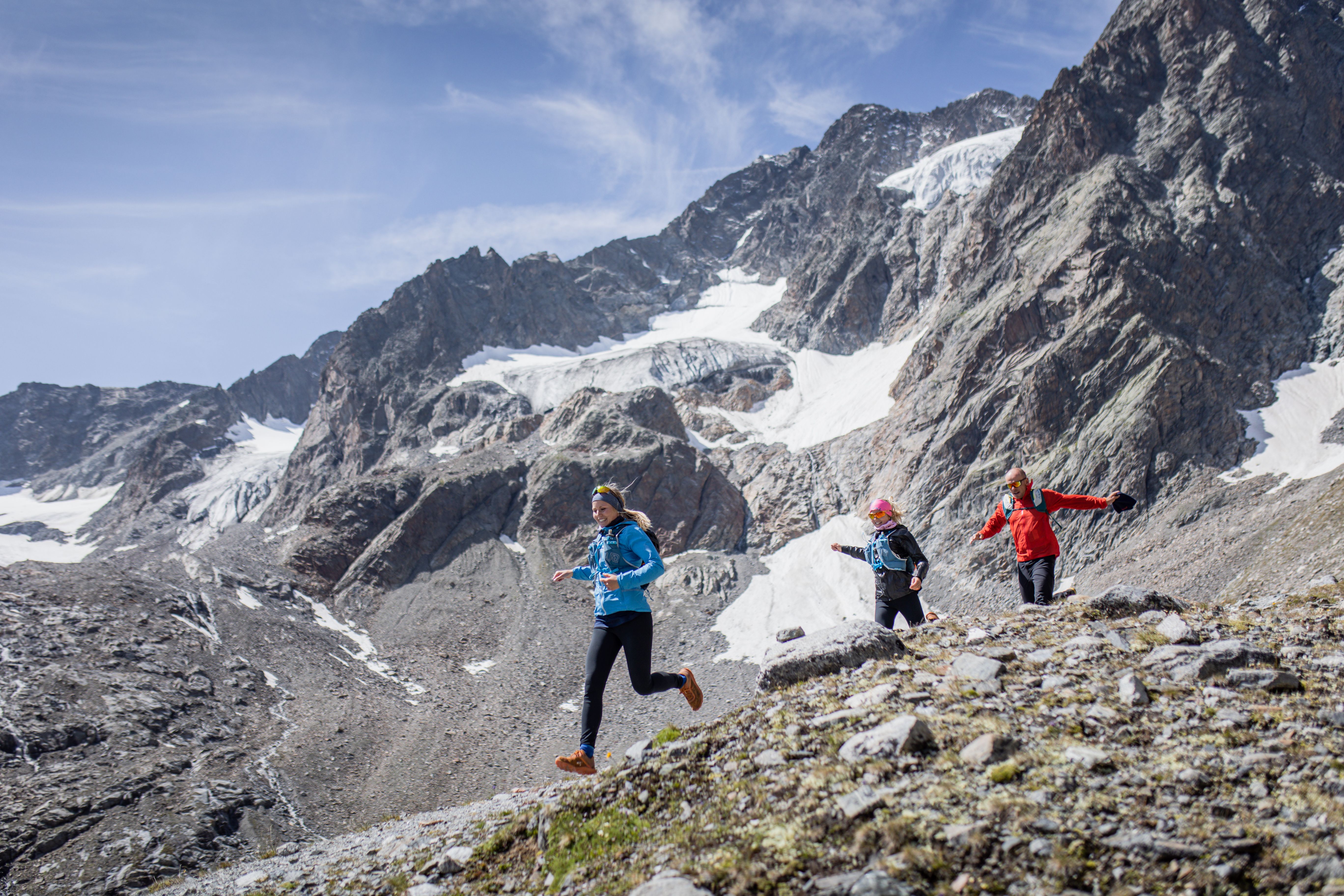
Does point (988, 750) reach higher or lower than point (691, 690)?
higher

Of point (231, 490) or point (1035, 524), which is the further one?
point (231, 490)

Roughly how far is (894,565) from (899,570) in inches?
5.0

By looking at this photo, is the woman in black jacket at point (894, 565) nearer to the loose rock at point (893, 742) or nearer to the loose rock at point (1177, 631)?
the loose rock at point (1177, 631)

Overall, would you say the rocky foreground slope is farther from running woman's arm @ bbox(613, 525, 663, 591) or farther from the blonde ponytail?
the blonde ponytail

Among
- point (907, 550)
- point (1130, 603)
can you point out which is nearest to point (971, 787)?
point (1130, 603)

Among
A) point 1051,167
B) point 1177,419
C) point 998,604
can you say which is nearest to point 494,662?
point 998,604

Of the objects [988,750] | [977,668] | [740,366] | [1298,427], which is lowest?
[1298,427]

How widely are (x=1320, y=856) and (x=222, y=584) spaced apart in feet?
244

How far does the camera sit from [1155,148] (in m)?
94.2

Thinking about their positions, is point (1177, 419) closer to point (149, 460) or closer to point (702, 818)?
point (702, 818)

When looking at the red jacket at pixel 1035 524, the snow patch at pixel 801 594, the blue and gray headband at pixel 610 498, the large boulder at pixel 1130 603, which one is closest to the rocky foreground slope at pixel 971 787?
the large boulder at pixel 1130 603

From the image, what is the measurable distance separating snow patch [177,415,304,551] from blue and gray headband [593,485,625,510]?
439 feet

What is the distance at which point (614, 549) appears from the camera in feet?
27.5

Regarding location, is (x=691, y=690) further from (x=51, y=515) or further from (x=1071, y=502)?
(x=51, y=515)
